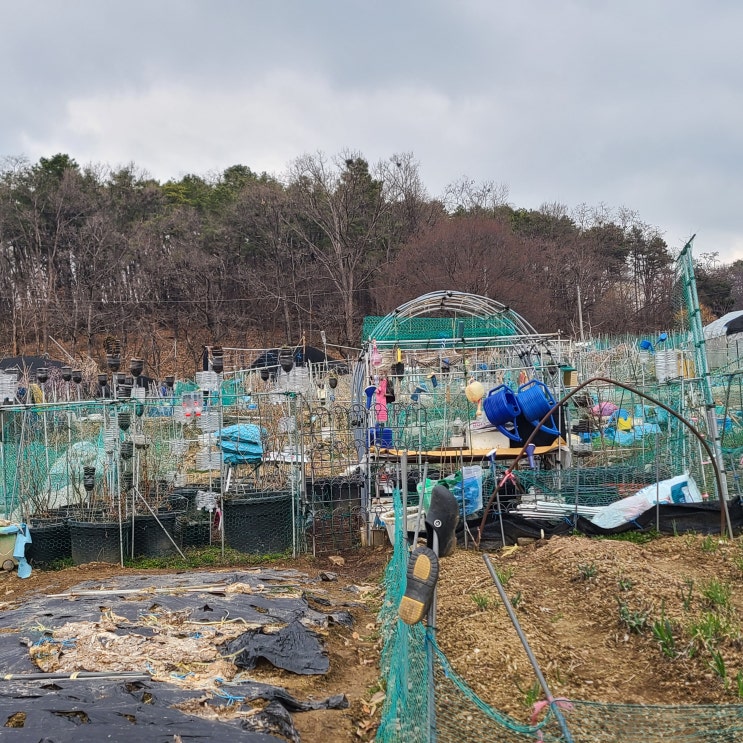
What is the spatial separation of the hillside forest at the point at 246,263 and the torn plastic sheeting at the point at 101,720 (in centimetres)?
3024

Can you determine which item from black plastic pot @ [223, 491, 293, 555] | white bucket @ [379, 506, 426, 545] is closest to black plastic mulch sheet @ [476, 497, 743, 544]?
white bucket @ [379, 506, 426, 545]

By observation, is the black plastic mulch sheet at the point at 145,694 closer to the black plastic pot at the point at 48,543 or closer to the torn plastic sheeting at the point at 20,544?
the torn plastic sheeting at the point at 20,544

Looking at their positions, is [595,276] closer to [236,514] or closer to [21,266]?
[21,266]

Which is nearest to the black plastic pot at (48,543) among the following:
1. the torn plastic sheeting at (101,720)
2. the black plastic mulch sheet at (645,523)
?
the black plastic mulch sheet at (645,523)

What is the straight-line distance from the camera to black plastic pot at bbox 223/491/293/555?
34.7ft

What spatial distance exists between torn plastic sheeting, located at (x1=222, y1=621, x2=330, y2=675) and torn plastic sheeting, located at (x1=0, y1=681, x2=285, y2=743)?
38.5 inches

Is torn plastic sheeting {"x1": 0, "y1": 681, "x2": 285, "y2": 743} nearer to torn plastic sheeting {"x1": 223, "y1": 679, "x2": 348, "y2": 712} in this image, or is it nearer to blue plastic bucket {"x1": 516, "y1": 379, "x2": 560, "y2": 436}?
torn plastic sheeting {"x1": 223, "y1": 679, "x2": 348, "y2": 712}

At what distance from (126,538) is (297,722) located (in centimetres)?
655

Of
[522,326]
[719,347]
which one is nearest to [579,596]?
[522,326]

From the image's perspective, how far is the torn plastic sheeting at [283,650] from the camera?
541 cm

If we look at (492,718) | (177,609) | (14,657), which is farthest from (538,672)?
(177,609)

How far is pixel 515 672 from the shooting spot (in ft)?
15.7

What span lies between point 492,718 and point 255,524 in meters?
7.39

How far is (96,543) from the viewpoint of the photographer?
1032 centimetres
